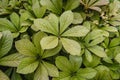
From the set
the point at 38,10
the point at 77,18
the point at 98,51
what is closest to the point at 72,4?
the point at 77,18

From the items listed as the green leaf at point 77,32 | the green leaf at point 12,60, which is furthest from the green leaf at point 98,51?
the green leaf at point 12,60

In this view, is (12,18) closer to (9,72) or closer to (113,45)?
(9,72)

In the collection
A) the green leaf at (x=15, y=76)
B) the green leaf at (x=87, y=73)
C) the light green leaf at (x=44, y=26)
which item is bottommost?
the green leaf at (x=15, y=76)

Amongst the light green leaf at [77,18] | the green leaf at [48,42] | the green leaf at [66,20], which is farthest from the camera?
the light green leaf at [77,18]

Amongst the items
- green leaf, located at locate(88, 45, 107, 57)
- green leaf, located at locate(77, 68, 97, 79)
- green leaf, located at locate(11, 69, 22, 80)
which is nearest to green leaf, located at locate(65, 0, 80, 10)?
green leaf, located at locate(88, 45, 107, 57)

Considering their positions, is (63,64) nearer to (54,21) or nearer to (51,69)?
(51,69)

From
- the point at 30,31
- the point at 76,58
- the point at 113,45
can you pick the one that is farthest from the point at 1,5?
the point at 113,45

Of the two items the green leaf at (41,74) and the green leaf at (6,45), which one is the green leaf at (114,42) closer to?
the green leaf at (41,74)
